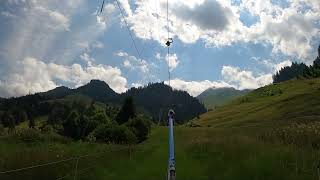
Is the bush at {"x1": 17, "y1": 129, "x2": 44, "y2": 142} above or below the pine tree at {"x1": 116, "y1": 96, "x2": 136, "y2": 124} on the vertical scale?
below

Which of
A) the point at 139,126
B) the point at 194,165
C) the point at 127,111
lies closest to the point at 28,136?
the point at 194,165

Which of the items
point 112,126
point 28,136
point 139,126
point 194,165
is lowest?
point 194,165

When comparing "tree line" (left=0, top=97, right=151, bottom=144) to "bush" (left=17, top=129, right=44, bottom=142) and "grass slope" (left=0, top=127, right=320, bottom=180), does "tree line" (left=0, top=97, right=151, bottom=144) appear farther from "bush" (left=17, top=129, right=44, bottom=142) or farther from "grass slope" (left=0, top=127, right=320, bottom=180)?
"grass slope" (left=0, top=127, right=320, bottom=180)

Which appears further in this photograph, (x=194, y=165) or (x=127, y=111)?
(x=127, y=111)

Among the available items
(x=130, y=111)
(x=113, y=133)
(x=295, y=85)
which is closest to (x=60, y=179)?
(x=113, y=133)

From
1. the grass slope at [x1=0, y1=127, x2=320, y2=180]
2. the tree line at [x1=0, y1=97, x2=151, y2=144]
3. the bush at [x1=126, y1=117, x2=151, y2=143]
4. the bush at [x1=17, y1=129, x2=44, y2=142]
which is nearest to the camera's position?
the grass slope at [x1=0, y1=127, x2=320, y2=180]

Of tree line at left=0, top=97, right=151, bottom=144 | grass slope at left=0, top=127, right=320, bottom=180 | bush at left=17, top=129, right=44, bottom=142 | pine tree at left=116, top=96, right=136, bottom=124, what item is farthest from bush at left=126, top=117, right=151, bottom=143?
grass slope at left=0, top=127, right=320, bottom=180

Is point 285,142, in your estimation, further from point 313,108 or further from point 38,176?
point 313,108

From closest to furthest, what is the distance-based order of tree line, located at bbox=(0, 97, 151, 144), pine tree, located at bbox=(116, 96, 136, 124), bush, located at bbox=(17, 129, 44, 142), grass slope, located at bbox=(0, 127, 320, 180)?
1. grass slope, located at bbox=(0, 127, 320, 180)
2. bush, located at bbox=(17, 129, 44, 142)
3. tree line, located at bbox=(0, 97, 151, 144)
4. pine tree, located at bbox=(116, 96, 136, 124)

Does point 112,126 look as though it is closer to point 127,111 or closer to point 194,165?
point 194,165

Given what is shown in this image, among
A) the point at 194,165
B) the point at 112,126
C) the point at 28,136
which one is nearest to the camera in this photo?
the point at 194,165

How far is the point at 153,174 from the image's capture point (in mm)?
21688

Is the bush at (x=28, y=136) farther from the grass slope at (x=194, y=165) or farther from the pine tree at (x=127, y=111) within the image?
the pine tree at (x=127, y=111)

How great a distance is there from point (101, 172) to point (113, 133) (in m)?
26.4
